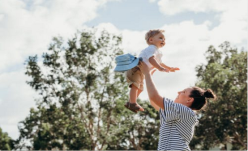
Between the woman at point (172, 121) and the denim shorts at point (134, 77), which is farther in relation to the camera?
the denim shorts at point (134, 77)

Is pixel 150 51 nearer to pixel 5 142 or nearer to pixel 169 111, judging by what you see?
pixel 169 111

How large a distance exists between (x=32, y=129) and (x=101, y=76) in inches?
803

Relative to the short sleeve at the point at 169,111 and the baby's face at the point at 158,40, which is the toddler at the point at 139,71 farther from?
the short sleeve at the point at 169,111

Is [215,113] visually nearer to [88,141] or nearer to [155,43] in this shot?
[88,141]

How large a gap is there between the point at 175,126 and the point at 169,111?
0.18 m

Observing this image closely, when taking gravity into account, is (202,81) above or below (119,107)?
above

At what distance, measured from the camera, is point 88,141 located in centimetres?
2836

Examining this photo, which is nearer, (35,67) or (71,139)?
(35,67)

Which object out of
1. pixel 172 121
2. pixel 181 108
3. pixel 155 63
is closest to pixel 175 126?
pixel 172 121

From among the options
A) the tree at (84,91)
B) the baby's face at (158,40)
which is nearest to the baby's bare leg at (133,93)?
the baby's face at (158,40)

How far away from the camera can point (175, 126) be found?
3.33 metres

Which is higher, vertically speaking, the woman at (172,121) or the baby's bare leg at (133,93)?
the baby's bare leg at (133,93)

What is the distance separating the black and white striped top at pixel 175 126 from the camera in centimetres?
326

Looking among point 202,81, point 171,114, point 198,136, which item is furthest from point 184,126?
point 198,136
